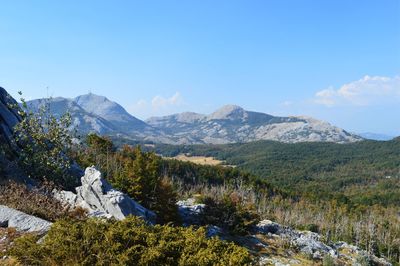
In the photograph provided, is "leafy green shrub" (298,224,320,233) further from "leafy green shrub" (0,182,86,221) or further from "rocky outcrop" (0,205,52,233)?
"rocky outcrop" (0,205,52,233)

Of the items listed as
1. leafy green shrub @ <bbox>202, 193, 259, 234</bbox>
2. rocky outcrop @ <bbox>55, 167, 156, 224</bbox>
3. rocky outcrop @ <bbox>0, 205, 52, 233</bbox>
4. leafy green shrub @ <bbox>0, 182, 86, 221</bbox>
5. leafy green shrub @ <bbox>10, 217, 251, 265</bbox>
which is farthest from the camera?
leafy green shrub @ <bbox>202, 193, 259, 234</bbox>

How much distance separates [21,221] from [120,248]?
255 inches

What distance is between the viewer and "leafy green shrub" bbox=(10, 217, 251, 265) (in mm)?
8492

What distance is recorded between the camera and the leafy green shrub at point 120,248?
8.49 metres

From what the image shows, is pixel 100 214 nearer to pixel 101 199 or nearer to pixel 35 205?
pixel 35 205

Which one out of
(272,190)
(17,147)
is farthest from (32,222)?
(272,190)

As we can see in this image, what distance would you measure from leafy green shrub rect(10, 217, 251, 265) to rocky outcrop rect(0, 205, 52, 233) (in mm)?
3368

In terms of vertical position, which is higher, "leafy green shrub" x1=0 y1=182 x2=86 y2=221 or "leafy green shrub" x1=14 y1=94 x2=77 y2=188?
"leafy green shrub" x1=14 y1=94 x2=77 y2=188

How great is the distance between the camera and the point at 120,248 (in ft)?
29.7

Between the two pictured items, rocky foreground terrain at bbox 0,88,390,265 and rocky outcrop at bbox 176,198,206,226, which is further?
rocky outcrop at bbox 176,198,206,226

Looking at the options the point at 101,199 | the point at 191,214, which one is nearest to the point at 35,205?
the point at 101,199

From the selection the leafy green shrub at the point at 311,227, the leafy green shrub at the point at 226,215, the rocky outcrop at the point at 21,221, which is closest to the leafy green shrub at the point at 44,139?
the rocky outcrop at the point at 21,221

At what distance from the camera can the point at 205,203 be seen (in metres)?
43.9

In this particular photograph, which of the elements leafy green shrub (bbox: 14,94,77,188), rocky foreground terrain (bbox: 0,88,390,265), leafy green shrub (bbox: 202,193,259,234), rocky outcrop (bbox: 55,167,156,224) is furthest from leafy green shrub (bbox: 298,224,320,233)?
leafy green shrub (bbox: 14,94,77,188)
